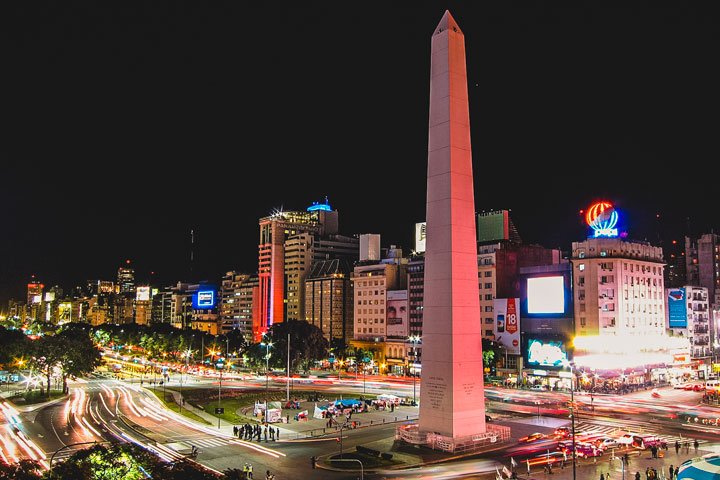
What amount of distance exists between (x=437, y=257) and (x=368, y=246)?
10915cm

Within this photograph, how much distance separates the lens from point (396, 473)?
123 feet

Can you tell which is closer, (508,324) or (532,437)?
(532,437)

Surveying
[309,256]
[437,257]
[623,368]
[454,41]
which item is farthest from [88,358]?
[309,256]

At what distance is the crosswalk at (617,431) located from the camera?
48.0m

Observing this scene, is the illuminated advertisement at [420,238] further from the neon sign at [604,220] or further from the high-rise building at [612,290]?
the neon sign at [604,220]

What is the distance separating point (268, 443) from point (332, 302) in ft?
363

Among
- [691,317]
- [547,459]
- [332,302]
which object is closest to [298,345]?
[332,302]

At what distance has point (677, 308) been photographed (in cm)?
10731

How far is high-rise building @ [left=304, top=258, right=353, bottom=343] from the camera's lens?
515 ft

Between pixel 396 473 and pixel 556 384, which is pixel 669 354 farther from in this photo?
pixel 396 473

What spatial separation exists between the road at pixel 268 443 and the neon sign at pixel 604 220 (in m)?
25.0

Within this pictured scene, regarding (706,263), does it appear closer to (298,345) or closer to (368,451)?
(298,345)

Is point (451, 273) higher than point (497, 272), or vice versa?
point (497, 272)

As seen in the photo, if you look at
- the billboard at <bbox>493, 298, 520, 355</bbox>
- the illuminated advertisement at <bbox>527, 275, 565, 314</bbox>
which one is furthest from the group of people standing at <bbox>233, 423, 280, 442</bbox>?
the billboard at <bbox>493, 298, 520, 355</bbox>
